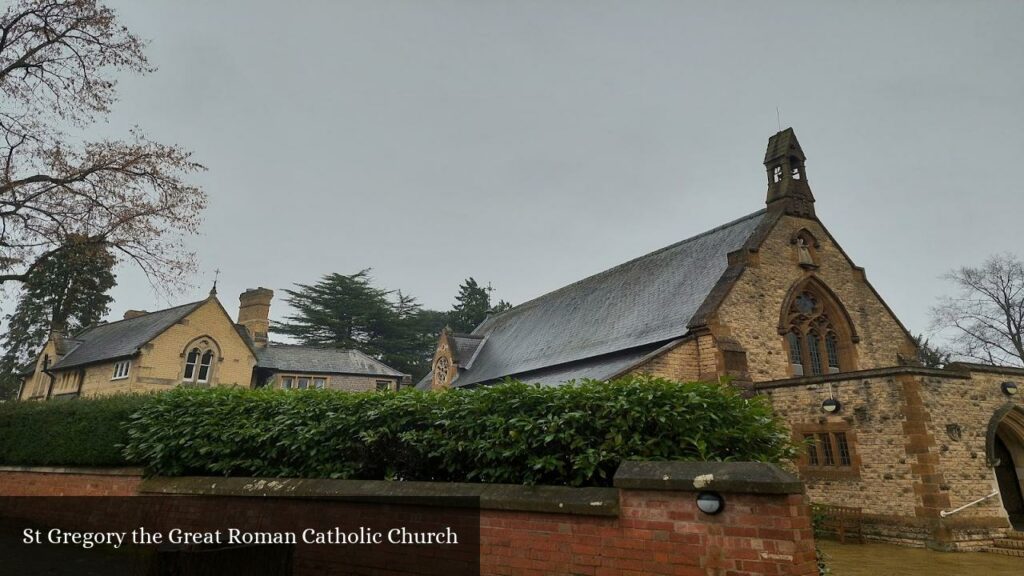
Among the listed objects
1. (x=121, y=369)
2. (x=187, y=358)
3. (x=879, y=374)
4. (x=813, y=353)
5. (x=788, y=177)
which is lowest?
(x=879, y=374)

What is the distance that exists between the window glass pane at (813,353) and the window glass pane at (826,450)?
13.9 feet

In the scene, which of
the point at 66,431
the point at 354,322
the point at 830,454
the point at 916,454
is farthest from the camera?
the point at 354,322

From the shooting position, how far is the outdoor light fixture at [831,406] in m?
15.4

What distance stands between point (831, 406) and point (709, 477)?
532 inches

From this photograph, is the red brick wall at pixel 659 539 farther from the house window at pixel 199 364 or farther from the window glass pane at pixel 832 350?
the house window at pixel 199 364

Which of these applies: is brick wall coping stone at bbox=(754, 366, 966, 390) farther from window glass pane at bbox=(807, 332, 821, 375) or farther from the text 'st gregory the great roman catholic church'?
window glass pane at bbox=(807, 332, 821, 375)

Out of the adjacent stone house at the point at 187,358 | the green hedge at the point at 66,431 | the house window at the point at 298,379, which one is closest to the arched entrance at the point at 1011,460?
the green hedge at the point at 66,431

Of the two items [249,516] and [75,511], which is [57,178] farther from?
[249,516]

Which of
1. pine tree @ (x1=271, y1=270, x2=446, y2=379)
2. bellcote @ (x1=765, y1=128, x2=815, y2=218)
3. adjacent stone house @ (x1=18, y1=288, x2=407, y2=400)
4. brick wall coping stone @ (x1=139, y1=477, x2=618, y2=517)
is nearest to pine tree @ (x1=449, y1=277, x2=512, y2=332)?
pine tree @ (x1=271, y1=270, x2=446, y2=379)

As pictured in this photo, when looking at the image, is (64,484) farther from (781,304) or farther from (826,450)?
(781,304)

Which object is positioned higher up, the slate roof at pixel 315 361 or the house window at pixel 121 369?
the slate roof at pixel 315 361

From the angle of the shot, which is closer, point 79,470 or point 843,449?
point 79,470

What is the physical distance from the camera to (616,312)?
23219 millimetres

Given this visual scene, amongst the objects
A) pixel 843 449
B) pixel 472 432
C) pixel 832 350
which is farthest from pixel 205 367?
pixel 832 350
